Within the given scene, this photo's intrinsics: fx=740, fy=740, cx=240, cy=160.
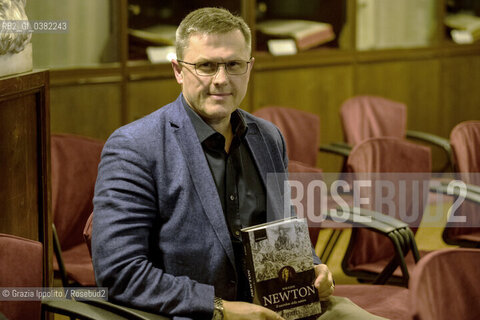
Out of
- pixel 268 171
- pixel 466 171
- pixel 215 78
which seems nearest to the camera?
pixel 215 78

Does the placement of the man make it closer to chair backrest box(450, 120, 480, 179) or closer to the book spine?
the book spine

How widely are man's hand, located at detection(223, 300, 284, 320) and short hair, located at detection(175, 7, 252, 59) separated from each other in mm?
701

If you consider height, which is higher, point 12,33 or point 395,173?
point 12,33

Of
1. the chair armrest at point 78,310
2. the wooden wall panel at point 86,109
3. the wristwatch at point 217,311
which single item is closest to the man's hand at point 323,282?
the wristwatch at point 217,311

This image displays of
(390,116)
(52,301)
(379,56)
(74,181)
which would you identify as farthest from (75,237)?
(379,56)

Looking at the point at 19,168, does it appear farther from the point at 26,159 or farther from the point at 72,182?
the point at 72,182

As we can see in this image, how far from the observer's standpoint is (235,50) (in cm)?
204

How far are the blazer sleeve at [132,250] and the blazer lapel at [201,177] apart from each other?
0.42 ft

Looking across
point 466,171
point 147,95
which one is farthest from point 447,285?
point 147,95

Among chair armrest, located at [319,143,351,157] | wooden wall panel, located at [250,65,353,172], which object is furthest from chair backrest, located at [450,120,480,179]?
wooden wall panel, located at [250,65,353,172]

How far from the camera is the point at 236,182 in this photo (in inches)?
83.7

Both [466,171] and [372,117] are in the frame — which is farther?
[372,117]

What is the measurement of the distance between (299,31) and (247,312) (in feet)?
11.7

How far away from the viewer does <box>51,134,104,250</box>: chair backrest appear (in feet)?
10.1
